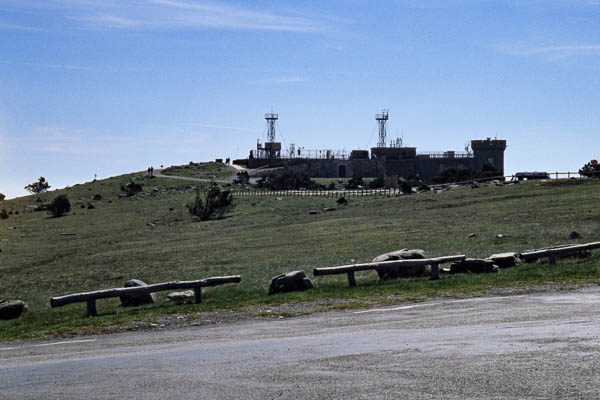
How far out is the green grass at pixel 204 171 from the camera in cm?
15301

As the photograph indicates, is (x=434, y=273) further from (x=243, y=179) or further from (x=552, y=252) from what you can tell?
(x=243, y=179)

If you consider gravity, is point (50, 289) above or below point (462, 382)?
below

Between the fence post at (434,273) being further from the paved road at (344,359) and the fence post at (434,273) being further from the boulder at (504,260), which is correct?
the paved road at (344,359)

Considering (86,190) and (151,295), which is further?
(86,190)

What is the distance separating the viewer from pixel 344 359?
1158 cm

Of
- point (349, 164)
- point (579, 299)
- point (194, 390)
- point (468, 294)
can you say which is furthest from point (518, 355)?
point (349, 164)

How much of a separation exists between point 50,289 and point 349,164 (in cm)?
12776

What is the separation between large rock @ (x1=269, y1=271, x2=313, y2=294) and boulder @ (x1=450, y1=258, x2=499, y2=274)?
5064mm

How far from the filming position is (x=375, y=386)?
9.73 metres

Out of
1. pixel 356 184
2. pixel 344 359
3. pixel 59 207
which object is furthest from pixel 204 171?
pixel 344 359

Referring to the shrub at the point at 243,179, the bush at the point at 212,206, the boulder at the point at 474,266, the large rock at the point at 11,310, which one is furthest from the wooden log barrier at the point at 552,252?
the shrub at the point at 243,179

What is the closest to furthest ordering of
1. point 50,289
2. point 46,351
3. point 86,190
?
point 46,351 → point 50,289 → point 86,190

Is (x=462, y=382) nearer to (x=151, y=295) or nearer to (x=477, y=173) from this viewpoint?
(x=151, y=295)

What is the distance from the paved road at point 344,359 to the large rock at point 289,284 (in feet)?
15.9
